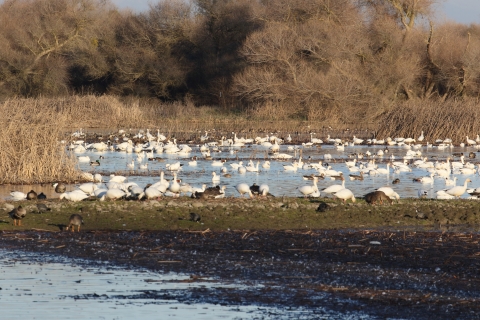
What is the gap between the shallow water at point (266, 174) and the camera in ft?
65.6

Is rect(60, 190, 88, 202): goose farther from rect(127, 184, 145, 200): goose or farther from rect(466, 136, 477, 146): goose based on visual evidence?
rect(466, 136, 477, 146): goose

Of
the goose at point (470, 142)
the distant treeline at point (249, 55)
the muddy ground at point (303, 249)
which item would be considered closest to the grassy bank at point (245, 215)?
the muddy ground at point (303, 249)

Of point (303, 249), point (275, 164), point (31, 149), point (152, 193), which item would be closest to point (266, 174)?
point (275, 164)

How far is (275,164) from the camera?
27250mm

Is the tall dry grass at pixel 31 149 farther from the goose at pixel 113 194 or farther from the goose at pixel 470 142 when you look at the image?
the goose at pixel 470 142

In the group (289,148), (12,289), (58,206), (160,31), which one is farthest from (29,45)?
(12,289)

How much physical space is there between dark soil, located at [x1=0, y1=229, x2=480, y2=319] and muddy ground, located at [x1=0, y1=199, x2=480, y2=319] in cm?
1

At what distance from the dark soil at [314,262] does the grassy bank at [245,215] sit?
738 mm

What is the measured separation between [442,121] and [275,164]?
1326 cm

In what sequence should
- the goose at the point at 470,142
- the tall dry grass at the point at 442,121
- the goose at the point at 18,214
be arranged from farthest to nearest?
the tall dry grass at the point at 442,121 < the goose at the point at 470,142 < the goose at the point at 18,214

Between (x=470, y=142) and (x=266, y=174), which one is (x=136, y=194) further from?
(x=470, y=142)

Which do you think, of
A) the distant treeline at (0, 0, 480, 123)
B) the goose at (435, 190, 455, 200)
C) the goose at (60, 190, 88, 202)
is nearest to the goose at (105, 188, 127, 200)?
the goose at (60, 190, 88, 202)

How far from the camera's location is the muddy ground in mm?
8602

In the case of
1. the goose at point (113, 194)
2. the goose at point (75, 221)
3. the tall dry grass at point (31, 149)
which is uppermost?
the tall dry grass at point (31, 149)
